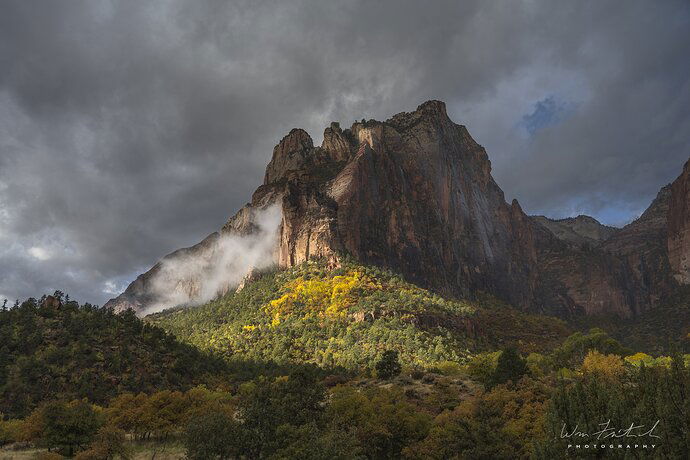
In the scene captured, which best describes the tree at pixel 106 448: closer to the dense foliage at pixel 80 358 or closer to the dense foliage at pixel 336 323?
the dense foliage at pixel 80 358

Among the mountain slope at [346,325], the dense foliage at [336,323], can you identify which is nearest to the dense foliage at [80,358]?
the dense foliage at [336,323]

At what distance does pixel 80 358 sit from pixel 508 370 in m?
72.4

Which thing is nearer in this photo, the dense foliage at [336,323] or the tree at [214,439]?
the tree at [214,439]

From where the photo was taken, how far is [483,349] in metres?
135

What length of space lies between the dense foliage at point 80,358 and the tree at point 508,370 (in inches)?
2254

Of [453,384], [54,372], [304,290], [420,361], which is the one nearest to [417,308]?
[420,361]

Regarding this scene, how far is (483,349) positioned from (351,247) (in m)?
78.0

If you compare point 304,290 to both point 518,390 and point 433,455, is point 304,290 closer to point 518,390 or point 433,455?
point 518,390

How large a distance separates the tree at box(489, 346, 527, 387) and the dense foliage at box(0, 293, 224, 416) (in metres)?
57.2

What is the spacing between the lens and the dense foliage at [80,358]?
80562 millimetres

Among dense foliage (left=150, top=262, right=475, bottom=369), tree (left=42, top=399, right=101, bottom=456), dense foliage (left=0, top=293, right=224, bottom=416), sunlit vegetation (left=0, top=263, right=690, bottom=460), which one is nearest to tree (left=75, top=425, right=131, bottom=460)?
sunlit vegetation (left=0, top=263, right=690, bottom=460)

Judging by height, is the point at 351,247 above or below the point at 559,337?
above

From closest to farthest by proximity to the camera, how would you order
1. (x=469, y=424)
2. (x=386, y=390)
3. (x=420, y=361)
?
(x=469, y=424) → (x=386, y=390) → (x=420, y=361)

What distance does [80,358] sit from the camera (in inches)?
A: 3408
